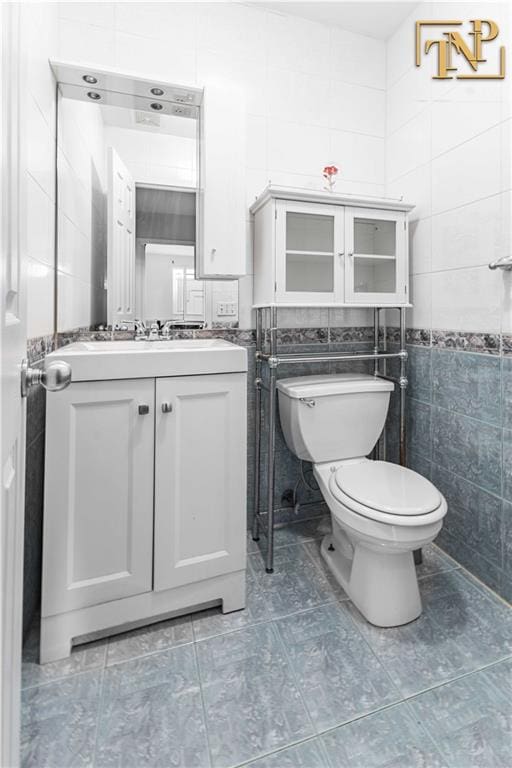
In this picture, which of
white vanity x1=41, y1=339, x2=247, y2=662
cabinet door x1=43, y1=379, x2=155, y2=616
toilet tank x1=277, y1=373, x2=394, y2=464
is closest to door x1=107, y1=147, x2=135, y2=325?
white vanity x1=41, y1=339, x2=247, y2=662

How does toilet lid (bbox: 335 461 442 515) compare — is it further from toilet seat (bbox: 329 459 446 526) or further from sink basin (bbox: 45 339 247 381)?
sink basin (bbox: 45 339 247 381)

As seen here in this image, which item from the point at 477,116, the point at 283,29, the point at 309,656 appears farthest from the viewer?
the point at 283,29

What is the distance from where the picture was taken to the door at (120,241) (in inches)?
63.6

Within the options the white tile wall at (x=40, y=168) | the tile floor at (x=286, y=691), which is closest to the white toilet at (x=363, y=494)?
the tile floor at (x=286, y=691)

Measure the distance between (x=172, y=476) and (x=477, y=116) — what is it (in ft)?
5.61

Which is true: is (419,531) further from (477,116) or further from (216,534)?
(477,116)

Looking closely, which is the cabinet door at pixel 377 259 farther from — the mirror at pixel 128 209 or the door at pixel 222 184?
the mirror at pixel 128 209

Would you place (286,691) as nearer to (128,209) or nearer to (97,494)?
(97,494)

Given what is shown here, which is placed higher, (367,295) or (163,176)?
(163,176)

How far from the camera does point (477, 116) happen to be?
1.51 m

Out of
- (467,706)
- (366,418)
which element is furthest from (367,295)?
(467,706)

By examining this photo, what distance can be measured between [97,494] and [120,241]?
39.6 inches

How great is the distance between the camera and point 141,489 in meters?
1.24

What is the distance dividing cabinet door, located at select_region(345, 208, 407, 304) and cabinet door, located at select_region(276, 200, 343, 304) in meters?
0.07
